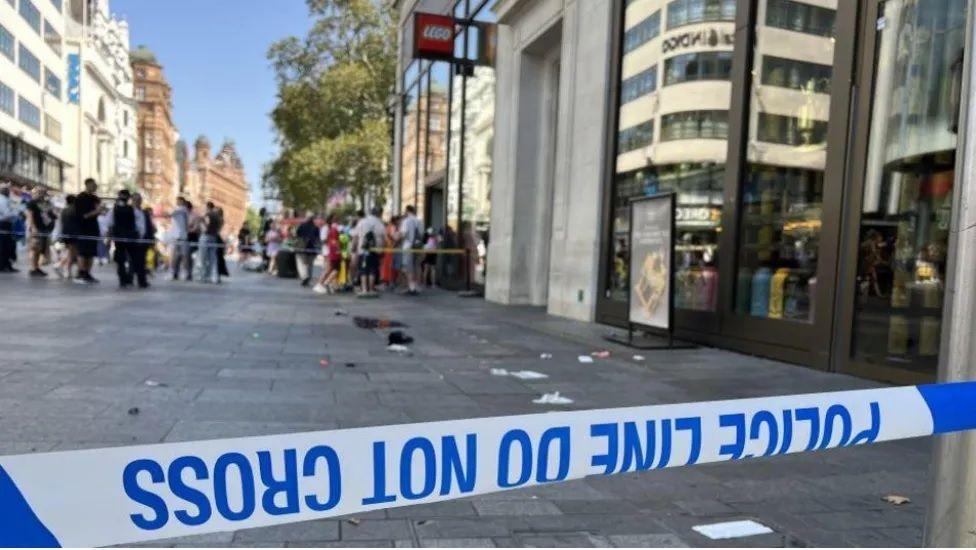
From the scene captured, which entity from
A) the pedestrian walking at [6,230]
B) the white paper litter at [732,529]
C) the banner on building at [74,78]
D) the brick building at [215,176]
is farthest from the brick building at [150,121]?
the white paper litter at [732,529]

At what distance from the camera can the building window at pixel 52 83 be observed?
52562mm

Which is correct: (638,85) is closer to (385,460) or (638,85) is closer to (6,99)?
(385,460)

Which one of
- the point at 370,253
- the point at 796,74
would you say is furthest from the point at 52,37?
the point at 796,74

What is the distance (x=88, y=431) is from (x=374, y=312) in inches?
287

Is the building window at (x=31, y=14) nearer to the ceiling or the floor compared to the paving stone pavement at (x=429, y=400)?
nearer to the ceiling

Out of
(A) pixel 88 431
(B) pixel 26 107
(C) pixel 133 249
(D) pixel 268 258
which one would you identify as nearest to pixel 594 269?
(A) pixel 88 431

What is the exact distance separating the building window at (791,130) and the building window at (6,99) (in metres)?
47.0

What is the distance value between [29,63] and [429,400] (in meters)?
54.7

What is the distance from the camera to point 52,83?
54875mm

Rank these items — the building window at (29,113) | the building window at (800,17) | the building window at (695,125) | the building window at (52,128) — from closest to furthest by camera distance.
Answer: the building window at (800,17), the building window at (695,125), the building window at (29,113), the building window at (52,128)

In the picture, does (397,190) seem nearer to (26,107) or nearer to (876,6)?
(876,6)

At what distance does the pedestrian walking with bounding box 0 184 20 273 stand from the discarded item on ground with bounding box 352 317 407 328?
352 inches

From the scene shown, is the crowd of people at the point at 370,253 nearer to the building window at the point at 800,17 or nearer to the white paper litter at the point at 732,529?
the building window at the point at 800,17

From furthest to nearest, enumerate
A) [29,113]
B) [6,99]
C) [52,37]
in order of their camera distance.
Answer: [52,37], [29,113], [6,99]
